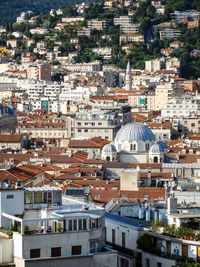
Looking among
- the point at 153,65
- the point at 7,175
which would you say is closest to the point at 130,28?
the point at 153,65

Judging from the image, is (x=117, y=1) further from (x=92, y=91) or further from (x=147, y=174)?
(x=147, y=174)

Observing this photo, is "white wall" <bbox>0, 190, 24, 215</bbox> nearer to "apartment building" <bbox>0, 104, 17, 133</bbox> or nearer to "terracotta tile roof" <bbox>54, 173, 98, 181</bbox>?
"terracotta tile roof" <bbox>54, 173, 98, 181</bbox>

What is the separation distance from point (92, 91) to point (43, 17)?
5636 cm

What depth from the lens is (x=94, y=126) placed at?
8244 cm

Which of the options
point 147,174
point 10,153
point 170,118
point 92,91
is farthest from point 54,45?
point 147,174

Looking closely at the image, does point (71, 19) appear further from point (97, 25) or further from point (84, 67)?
point (84, 67)

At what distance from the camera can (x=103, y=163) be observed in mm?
60344

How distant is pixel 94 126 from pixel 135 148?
740 inches

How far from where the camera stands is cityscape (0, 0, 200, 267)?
23547 mm

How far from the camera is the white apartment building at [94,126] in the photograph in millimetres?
82062

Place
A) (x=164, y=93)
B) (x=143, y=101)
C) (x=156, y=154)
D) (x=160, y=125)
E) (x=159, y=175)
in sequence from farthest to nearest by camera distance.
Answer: (x=164, y=93) → (x=143, y=101) → (x=160, y=125) → (x=156, y=154) → (x=159, y=175)

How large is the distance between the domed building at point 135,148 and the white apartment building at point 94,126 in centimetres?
1702

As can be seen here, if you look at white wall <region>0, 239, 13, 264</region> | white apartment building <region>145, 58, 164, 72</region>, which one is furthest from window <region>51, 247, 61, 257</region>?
white apartment building <region>145, 58, 164, 72</region>

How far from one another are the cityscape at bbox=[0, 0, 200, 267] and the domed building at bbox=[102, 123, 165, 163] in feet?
0.17
